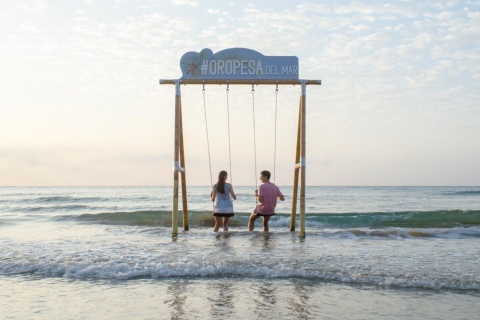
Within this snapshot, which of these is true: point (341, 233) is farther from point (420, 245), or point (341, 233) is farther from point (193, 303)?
point (193, 303)

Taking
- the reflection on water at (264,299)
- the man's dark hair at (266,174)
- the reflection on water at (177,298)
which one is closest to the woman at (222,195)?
the man's dark hair at (266,174)

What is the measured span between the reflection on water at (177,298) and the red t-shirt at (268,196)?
17.7 feet

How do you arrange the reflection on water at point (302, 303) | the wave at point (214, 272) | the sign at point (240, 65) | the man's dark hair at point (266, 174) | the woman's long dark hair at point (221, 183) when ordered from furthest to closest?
1. the man's dark hair at point (266, 174)
2. the woman's long dark hair at point (221, 183)
3. the sign at point (240, 65)
4. the wave at point (214, 272)
5. the reflection on water at point (302, 303)

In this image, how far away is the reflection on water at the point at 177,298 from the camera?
5352 mm

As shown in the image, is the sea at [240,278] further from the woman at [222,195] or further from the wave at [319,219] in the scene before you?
the wave at [319,219]

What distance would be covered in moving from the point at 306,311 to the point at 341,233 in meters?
7.17

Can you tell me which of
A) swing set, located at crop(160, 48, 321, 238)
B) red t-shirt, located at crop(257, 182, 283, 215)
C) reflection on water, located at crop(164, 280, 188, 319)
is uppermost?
swing set, located at crop(160, 48, 321, 238)

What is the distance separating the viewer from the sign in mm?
11266

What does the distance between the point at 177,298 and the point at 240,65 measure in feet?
21.4

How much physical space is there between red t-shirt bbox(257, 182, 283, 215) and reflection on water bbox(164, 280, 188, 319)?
540 cm

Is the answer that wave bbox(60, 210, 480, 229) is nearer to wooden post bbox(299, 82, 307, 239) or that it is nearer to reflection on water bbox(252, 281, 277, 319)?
wooden post bbox(299, 82, 307, 239)

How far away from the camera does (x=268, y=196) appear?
12.1 m

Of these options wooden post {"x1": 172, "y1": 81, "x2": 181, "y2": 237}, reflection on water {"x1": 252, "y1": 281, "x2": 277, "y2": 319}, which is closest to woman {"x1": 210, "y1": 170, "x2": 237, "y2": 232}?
wooden post {"x1": 172, "y1": 81, "x2": 181, "y2": 237}

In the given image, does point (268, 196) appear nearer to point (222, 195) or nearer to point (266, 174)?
point (266, 174)
